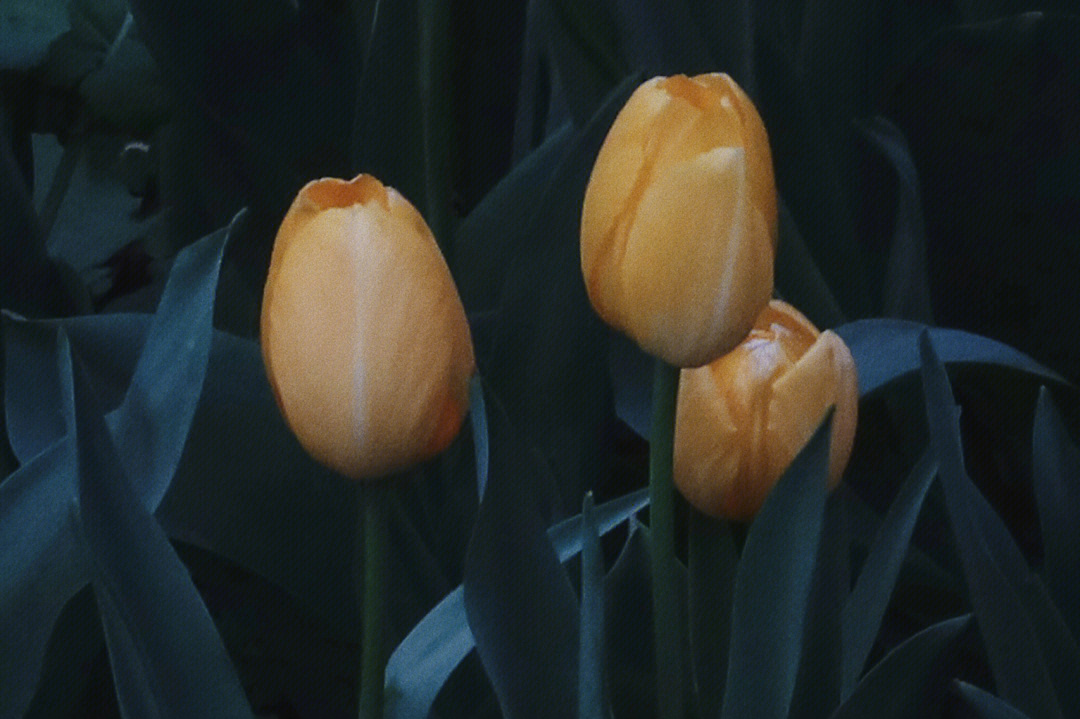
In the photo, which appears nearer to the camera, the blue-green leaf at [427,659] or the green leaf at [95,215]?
the blue-green leaf at [427,659]

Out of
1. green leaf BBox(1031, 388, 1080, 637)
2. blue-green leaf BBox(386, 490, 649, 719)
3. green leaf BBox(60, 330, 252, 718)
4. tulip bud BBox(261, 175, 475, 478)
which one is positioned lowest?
green leaf BBox(1031, 388, 1080, 637)

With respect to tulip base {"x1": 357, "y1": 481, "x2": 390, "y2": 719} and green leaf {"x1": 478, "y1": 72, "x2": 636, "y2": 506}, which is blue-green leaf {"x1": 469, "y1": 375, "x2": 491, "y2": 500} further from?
green leaf {"x1": 478, "y1": 72, "x2": 636, "y2": 506}

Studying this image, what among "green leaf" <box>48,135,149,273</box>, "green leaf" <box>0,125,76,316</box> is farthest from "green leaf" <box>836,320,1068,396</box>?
"green leaf" <box>48,135,149,273</box>

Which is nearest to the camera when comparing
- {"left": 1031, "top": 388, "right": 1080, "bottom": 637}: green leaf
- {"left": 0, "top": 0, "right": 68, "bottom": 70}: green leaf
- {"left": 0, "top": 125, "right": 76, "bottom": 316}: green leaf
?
{"left": 1031, "top": 388, "right": 1080, "bottom": 637}: green leaf

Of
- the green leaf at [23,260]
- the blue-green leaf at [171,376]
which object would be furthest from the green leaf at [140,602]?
the green leaf at [23,260]

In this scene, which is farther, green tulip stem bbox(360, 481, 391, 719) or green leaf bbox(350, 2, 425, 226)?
green leaf bbox(350, 2, 425, 226)

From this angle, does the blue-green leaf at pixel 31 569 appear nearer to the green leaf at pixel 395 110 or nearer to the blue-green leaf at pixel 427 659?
the blue-green leaf at pixel 427 659
